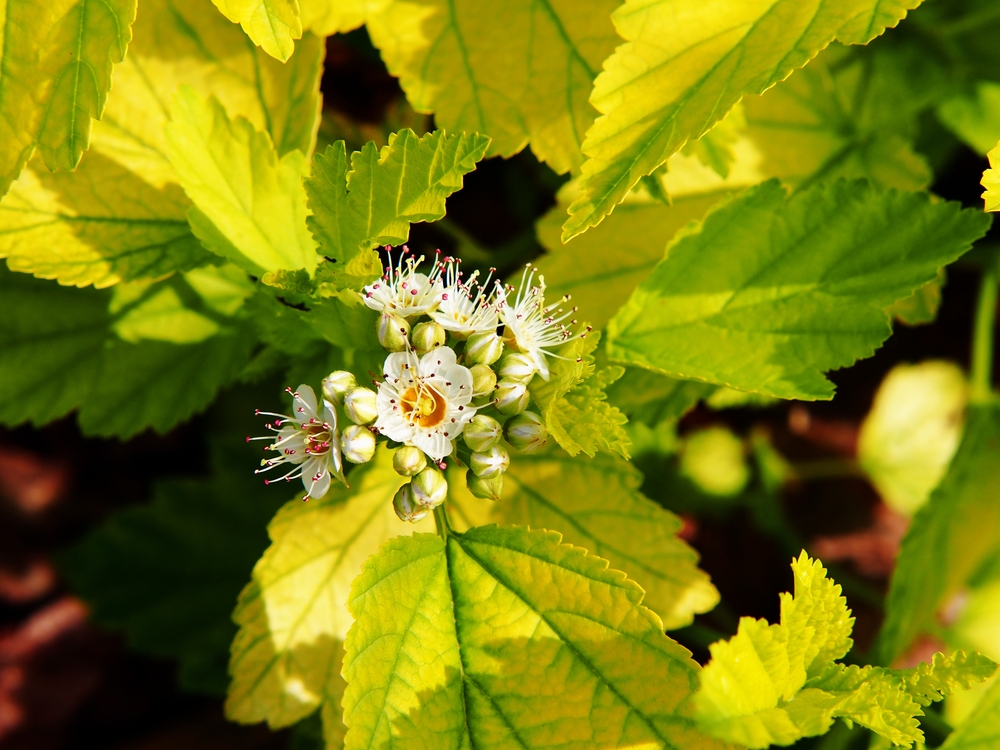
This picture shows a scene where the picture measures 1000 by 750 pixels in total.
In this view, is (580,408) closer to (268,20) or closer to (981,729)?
(268,20)

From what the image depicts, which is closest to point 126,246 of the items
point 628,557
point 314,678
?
point 314,678

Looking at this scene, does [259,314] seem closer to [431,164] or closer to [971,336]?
[431,164]

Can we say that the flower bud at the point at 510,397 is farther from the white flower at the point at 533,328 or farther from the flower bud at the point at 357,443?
the flower bud at the point at 357,443

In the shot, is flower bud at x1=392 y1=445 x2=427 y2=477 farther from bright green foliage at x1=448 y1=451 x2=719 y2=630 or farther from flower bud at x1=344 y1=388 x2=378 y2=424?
bright green foliage at x1=448 y1=451 x2=719 y2=630

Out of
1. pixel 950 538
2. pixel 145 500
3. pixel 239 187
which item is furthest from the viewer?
pixel 145 500

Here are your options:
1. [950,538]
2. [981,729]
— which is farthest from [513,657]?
[950,538]

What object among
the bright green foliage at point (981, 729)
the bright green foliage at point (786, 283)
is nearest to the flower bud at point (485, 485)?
the bright green foliage at point (786, 283)

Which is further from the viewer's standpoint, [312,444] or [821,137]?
[821,137]

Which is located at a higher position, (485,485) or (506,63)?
(506,63)

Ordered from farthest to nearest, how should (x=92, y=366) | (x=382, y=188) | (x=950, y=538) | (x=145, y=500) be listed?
(x=145, y=500) < (x=950, y=538) < (x=92, y=366) < (x=382, y=188)
